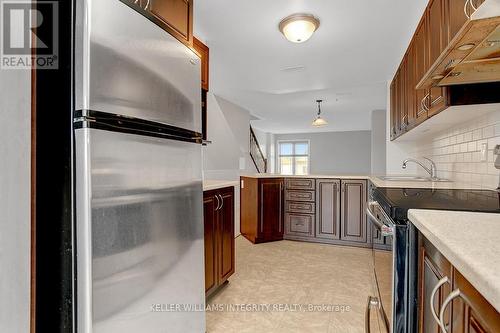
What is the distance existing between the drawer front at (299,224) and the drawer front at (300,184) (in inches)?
15.4

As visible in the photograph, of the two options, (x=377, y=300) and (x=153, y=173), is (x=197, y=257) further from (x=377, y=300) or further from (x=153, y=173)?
(x=377, y=300)

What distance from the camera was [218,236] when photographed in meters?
2.14

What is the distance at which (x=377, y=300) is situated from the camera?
5.05 feet

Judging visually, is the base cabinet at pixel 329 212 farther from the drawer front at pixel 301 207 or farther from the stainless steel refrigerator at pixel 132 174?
the stainless steel refrigerator at pixel 132 174

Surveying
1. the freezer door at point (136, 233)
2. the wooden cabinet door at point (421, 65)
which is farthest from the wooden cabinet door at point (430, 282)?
the wooden cabinet door at point (421, 65)

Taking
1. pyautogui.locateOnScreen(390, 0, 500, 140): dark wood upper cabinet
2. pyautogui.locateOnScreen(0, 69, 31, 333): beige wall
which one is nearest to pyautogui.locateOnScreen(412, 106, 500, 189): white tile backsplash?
pyautogui.locateOnScreen(390, 0, 500, 140): dark wood upper cabinet

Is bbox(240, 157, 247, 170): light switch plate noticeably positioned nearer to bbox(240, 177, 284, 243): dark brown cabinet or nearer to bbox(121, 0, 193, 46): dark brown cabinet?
bbox(240, 177, 284, 243): dark brown cabinet

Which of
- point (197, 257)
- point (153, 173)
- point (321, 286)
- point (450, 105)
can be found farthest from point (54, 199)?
point (321, 286)

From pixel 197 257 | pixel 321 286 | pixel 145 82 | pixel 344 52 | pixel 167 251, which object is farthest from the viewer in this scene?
pixel 344 52

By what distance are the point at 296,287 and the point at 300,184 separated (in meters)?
1.72

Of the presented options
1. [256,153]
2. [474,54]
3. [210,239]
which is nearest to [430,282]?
[474,54]

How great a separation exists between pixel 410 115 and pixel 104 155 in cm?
246

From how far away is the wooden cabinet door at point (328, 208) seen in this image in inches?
146

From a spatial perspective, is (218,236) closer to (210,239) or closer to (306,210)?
(210,239)
